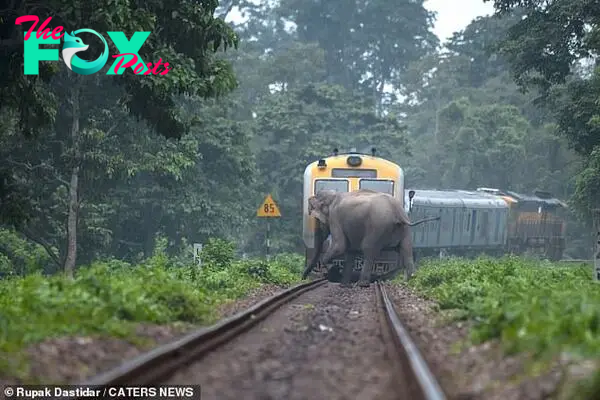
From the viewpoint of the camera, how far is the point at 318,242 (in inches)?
878

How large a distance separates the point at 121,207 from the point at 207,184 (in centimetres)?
498

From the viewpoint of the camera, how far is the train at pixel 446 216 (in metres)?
23.3

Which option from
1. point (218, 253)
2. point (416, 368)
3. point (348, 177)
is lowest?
point (218, 253)

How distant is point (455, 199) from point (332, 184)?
13.9 metres

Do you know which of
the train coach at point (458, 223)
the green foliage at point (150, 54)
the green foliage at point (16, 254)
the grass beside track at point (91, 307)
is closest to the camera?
the grass beside track at point (91, 307)

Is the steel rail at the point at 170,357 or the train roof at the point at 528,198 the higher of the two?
the train roof at the point at 528,198

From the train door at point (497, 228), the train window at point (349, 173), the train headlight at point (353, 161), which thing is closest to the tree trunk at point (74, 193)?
the train window at point (349, 173)

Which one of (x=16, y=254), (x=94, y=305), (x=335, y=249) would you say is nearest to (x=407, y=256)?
(x=335, y=249)

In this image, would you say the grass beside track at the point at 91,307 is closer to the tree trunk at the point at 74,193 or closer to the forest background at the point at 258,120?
the forest background at the point at 258,120

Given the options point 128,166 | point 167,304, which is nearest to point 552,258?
point 128,166

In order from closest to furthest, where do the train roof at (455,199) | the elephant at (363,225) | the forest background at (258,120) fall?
the forest background at (258,120)
the elephant at (363,225)
the train roof at (455,199)

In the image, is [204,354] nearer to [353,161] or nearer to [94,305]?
[94,305]

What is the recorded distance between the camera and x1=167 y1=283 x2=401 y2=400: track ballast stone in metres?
6.30

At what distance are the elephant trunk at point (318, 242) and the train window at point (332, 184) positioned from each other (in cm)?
160
